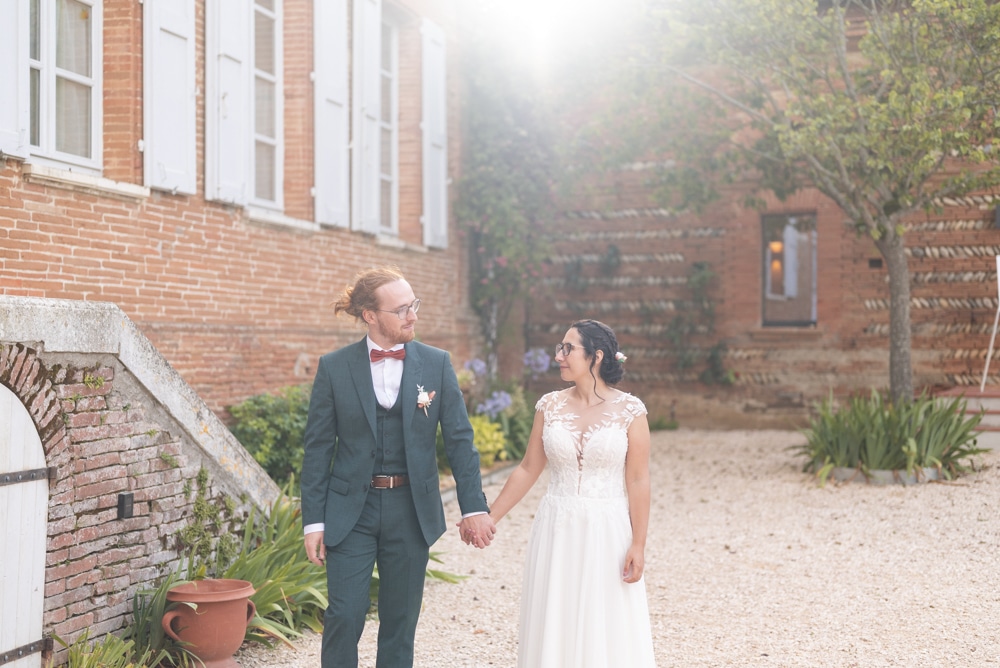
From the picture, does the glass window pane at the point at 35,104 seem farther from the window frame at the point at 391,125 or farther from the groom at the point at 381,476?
the window frame at the point at 391,125

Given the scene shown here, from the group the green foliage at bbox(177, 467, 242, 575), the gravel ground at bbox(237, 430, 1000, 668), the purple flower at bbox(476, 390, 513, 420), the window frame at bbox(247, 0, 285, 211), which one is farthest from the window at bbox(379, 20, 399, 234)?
the green foliage at bbox(177, 467, 242, 575)

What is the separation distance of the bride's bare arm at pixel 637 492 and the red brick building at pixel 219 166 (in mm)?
4577

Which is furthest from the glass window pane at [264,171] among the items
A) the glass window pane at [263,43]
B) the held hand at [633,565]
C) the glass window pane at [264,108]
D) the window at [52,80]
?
the held hand at [633,565]

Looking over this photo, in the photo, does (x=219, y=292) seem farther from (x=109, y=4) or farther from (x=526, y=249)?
(x=526, y=249)

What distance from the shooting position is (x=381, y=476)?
3.79 metres

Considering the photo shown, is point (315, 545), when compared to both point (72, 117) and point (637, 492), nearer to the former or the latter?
point (637, 492)

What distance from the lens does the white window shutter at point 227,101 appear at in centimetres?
845

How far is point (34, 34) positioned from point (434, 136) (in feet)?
20.5

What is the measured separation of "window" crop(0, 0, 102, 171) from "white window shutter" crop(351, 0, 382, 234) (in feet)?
12.2

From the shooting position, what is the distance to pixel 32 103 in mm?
6926

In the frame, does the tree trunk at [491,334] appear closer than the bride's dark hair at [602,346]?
No

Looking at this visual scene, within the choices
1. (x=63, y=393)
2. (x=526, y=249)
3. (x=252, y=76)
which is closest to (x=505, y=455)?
(x=526, y=249)

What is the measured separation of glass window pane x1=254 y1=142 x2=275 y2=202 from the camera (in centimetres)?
948

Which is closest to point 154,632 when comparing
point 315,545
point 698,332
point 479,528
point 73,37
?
point 315,545
